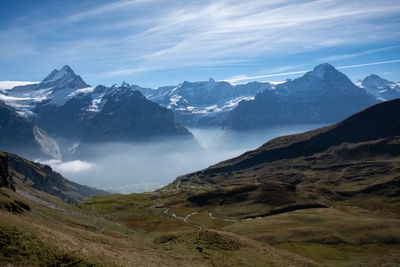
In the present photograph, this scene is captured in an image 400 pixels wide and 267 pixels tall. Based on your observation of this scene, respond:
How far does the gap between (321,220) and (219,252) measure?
3479 inches

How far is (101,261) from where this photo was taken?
1587 inches

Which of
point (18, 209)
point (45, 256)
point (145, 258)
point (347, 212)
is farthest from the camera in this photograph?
point (347, 212)

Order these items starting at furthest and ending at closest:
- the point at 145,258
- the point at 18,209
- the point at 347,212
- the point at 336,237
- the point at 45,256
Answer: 1. the point at 347,212
2. the point at 336,237
3. the point at 18,209
4. the point at 145,258
5. the point at 45,256

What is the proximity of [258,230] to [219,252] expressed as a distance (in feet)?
217

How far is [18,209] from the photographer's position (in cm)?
6569

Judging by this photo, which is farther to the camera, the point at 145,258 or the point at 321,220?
the point at 321,220

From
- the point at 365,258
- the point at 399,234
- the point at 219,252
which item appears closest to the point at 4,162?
the point at 219,252

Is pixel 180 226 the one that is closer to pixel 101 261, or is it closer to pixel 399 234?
pixel 399 234

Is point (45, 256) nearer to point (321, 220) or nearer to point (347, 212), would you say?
point (321, 220)

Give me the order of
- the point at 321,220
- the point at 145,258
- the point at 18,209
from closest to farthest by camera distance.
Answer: the point at 145,258 → the point at 18,209 → the point at 321,220

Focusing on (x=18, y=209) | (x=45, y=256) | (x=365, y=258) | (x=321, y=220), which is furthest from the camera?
(x=321, y=220)

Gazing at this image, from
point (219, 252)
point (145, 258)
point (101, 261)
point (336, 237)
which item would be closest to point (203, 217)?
point (336, 237)

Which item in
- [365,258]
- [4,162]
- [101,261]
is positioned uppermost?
[4,162]

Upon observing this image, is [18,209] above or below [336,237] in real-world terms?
above
